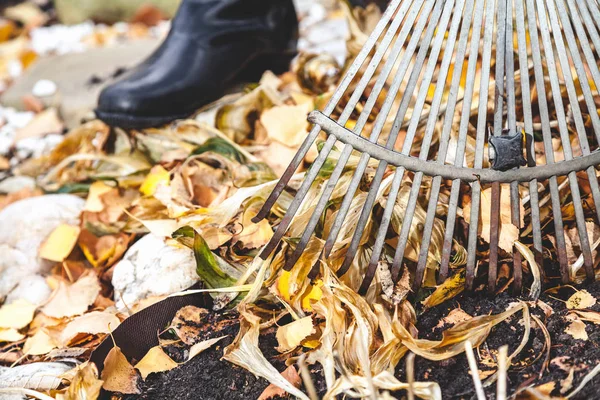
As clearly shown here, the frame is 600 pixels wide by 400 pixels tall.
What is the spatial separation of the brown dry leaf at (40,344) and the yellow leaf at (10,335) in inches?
1.8

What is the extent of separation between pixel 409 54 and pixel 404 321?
471 millimetres

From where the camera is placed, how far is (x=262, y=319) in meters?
1.24

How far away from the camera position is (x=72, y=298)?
1.44m

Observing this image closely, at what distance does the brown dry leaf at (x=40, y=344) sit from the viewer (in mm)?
1338

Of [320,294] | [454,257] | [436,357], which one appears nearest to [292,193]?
[320,294]

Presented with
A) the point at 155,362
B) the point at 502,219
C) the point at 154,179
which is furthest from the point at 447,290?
the point at 154,179

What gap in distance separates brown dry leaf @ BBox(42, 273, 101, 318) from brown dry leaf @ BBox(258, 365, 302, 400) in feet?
1.75

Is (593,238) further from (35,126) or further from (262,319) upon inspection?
(35,126)

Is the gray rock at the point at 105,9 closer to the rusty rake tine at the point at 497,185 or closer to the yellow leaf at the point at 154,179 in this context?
the yellow leaf at the point at 154,179

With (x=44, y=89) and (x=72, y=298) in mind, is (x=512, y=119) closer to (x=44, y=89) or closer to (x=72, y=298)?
(x=72, y=298)

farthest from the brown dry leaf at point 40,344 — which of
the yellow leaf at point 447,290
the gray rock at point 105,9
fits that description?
the gray rock at point 105,9

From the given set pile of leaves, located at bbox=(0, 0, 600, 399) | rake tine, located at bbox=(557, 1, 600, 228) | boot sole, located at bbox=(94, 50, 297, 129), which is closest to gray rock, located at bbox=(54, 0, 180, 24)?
boot sole, located at bbox=(94, 50, 297, 129)

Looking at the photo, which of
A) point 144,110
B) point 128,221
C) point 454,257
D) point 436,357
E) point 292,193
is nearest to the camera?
point 436,357

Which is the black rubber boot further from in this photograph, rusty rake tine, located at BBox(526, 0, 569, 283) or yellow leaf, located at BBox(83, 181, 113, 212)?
rusty rake tine, located at BBox(526, 0, 569, 283)
